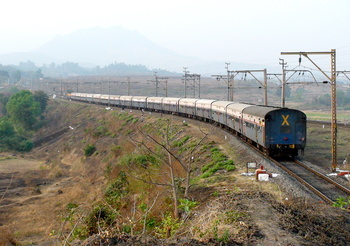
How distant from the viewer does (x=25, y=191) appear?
37.9 metres

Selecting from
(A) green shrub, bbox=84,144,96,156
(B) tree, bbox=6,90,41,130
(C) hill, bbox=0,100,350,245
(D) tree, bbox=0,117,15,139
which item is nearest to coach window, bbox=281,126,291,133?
(C) hill, bbox=0,100,350,245

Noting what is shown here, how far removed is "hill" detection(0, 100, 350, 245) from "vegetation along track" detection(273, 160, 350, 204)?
1177mm

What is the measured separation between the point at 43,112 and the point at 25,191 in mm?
74010

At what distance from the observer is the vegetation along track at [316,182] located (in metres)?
18.5

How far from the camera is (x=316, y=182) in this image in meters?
21.2

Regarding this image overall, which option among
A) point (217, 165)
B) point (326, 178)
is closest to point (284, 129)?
point (217, 165)

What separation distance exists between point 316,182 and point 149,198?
869 centimetres

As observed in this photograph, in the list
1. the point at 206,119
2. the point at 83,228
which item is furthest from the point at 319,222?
the point at 206,119

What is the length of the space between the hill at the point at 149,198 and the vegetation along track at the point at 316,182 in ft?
3.86

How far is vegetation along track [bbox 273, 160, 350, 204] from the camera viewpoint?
1855 cm

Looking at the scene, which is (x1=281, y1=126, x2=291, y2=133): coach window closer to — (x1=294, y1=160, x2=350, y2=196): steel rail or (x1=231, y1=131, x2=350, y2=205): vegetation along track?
(x1=231, y1=131, x2=350, y2=205): vegetation along track

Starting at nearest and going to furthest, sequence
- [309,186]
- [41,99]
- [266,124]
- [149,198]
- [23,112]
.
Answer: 1. [309,186]
2. [149,198]
3. [266,124]
4. [23,112]
5. [41,99]

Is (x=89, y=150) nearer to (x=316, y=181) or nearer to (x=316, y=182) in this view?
(x=316, y=181)

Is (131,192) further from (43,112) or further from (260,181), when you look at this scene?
(43,112)
